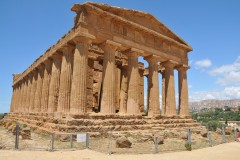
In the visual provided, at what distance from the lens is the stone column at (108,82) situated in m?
18.2

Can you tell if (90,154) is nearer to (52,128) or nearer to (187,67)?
(52,128)

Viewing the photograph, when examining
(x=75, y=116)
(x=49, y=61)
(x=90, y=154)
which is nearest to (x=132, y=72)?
(x=75, y=116)

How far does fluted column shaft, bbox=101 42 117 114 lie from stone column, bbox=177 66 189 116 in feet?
37.2

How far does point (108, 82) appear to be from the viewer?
18484 mm

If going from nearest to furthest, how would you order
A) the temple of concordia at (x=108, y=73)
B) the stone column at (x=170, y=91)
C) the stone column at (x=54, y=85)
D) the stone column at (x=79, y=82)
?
the stone column at (x=79, y=82), the temple of concordia at (x=108, y=73), the stone column at (x=54, y=85), the stone column at (x=170, y=91)

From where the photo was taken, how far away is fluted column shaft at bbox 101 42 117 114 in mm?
18141

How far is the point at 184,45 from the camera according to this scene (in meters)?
27.2

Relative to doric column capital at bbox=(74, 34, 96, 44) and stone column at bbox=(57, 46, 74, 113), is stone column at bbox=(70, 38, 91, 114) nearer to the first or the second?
doric column capital at bbox=(74, 34, 96, 44)

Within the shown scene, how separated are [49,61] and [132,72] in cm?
982

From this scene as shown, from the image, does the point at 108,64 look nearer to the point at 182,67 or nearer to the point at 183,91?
the point at 182,67

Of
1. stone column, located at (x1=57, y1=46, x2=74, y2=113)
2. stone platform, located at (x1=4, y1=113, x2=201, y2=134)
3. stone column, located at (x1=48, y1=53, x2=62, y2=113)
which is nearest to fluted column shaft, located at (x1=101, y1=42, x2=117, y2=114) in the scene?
stone platform, located at (x1=4, y1=113, x2=201, y2=134)

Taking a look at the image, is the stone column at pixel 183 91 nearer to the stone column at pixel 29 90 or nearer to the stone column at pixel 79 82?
the stone column at pixel 79 82

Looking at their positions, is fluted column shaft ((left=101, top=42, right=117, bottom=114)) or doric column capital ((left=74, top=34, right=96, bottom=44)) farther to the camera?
fluted column shaft ((left=101, top=42, right=117, bottom=114))

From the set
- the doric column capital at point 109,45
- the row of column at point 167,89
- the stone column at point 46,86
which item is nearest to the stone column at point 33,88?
the stone column at point 46,86
